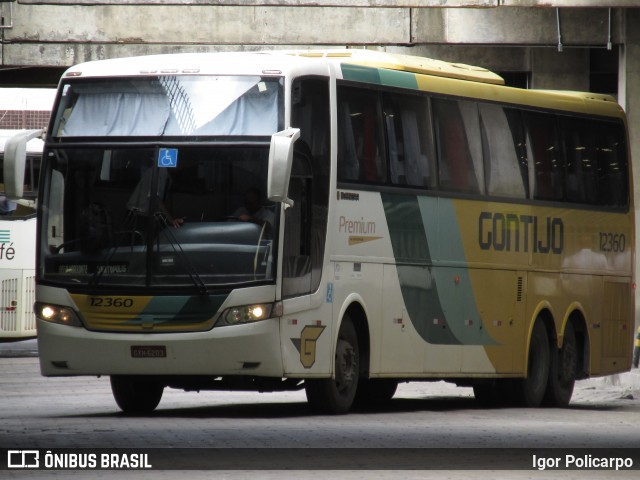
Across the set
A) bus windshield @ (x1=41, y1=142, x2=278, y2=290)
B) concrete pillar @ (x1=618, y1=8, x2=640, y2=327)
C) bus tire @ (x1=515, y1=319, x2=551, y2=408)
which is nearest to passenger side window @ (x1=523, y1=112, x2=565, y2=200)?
bus tire @ (x1=515, y1=319, x2=551, y2=408)

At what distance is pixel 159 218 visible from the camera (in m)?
16.1

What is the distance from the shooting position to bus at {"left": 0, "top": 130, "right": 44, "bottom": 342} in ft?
114

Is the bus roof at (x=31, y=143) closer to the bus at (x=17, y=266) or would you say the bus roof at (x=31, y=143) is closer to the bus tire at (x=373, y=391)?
the bus at (x=17, y=266)

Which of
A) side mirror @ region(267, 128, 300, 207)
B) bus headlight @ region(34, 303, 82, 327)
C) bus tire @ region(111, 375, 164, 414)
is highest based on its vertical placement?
side mirror @ region(267, 128, 300, 207)

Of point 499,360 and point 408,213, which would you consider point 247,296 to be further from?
point 499,360

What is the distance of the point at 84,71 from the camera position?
55.6 ft

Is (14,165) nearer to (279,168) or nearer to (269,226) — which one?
(269,226)

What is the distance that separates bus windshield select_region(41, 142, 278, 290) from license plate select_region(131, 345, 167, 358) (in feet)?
1.85

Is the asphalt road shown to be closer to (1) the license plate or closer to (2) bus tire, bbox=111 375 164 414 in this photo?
(2) bus tire, bbox=111 375 164 414

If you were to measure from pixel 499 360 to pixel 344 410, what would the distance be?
10.6ft

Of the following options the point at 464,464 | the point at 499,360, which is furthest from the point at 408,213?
the point at 464,464

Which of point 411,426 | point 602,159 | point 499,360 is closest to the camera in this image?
point 411,426

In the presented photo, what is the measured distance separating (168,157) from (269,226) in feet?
3.77

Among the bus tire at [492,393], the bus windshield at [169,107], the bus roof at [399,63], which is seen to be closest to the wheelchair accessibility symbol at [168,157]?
the bus windshield at [169,107]
